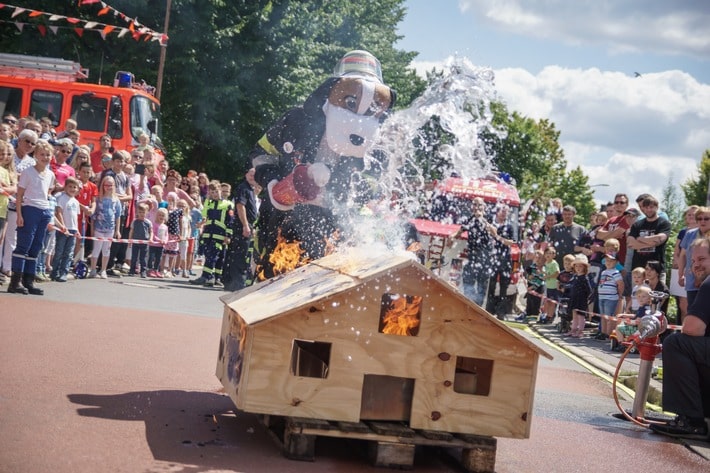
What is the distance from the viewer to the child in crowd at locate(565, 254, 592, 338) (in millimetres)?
15828

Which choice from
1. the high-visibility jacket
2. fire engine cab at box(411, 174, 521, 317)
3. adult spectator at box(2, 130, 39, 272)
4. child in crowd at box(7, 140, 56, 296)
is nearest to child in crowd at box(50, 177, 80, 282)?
adult spectator at box(2, 130, 39, 272)

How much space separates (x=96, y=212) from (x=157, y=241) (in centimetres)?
229

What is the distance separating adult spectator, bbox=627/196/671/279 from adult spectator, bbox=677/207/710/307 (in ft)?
4.56

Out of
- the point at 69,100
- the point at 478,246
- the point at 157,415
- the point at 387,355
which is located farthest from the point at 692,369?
the point at 69,100

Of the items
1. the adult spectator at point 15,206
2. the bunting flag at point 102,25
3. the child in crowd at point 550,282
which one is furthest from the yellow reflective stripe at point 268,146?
the bunting flag at point 102,25

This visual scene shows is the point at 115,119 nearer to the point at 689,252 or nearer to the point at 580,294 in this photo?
the point at 580,294

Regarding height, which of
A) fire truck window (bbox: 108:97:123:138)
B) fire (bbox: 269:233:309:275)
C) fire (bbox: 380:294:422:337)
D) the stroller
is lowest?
the stroller

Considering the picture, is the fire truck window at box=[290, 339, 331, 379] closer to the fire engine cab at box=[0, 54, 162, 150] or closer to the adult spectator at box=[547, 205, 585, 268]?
the adult spectator at box=[547, 205, 585, 268]

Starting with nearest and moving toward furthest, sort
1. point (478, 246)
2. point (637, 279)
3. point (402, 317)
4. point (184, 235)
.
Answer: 1. point (402, 317)
2. point (637, 279)
3. point (478, 246)
4. point (184, 235)

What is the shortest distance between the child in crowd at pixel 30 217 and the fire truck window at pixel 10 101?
1161 cm

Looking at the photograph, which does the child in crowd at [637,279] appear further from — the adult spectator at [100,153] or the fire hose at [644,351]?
the adult spectator at [100,153]

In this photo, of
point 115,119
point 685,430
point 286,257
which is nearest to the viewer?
point 685,430

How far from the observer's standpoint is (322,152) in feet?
27.5

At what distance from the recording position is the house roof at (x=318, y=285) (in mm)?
5770
